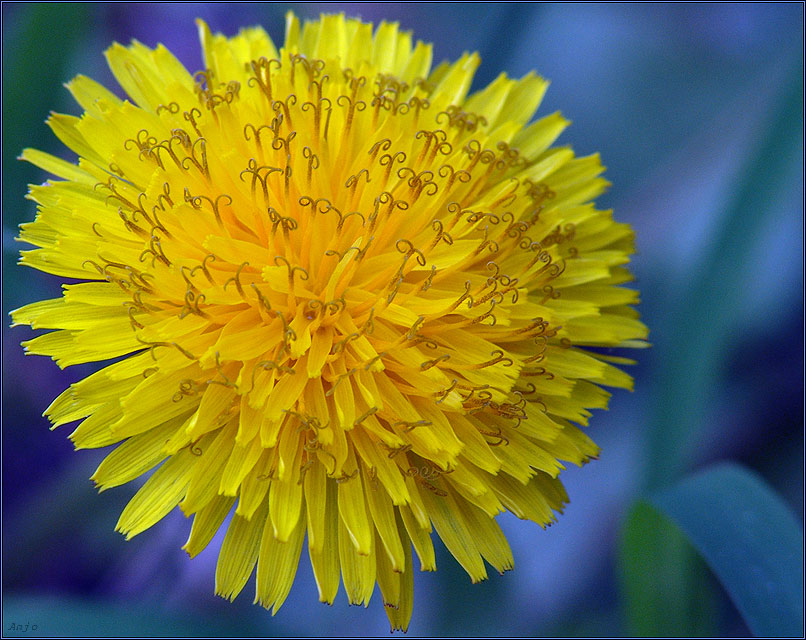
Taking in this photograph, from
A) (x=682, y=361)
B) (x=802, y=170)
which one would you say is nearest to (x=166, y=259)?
(x=682, y=361)

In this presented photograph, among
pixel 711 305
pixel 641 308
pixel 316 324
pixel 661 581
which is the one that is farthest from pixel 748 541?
pixel 641 308

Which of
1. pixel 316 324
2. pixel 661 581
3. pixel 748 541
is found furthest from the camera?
pixel 661 581

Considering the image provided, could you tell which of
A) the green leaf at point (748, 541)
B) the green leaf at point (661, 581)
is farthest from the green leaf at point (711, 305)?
the green leaf at point (748, 541)

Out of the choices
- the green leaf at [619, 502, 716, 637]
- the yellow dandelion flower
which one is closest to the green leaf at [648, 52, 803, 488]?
the green leaf at [619, 502, 716, 637]

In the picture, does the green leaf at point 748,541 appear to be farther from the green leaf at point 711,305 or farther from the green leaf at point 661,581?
the green leaf at point 711,305

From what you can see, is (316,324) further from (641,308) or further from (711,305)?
(641,308)

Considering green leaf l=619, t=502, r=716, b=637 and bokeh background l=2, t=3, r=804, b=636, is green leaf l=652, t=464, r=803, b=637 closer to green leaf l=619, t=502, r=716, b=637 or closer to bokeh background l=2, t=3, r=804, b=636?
green leaf l=619, t=502, r=716, b=637
